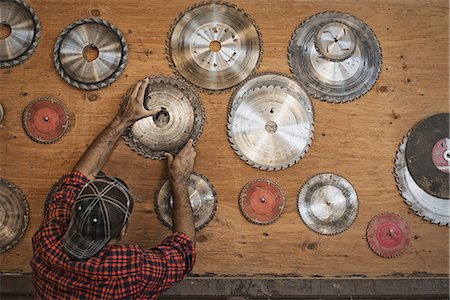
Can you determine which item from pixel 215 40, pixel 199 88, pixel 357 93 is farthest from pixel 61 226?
pixel 357 93

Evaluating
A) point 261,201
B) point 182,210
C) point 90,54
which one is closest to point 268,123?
point 261,201

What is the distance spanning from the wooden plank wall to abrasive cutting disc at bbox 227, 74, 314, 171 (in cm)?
6

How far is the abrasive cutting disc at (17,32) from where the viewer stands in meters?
2.86

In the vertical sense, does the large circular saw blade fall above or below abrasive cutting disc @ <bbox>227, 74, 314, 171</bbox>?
below

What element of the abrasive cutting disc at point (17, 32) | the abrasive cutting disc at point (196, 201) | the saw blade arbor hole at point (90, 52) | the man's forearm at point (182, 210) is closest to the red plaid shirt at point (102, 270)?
the man's forearm at point (182, 210)

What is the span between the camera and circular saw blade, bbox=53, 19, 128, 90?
2859mm

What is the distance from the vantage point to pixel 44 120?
9.43ft

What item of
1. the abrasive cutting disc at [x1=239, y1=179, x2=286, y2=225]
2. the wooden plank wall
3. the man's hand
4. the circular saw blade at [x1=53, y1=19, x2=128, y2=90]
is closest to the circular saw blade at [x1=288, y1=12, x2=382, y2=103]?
the wooden plank wall

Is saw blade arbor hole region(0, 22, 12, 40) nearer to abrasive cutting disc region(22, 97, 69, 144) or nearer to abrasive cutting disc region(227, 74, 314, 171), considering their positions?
abrasive cutting disc region(22, 97, 69, 144)

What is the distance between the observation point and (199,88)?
A: 2.92 metres

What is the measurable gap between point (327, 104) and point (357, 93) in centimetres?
20

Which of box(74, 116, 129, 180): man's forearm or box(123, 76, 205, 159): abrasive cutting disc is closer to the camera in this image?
box(74, 116, 129, 180): man's forearm

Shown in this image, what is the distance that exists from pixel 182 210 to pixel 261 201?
1.78 feet

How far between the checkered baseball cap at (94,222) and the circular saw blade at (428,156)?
1.86 meters
